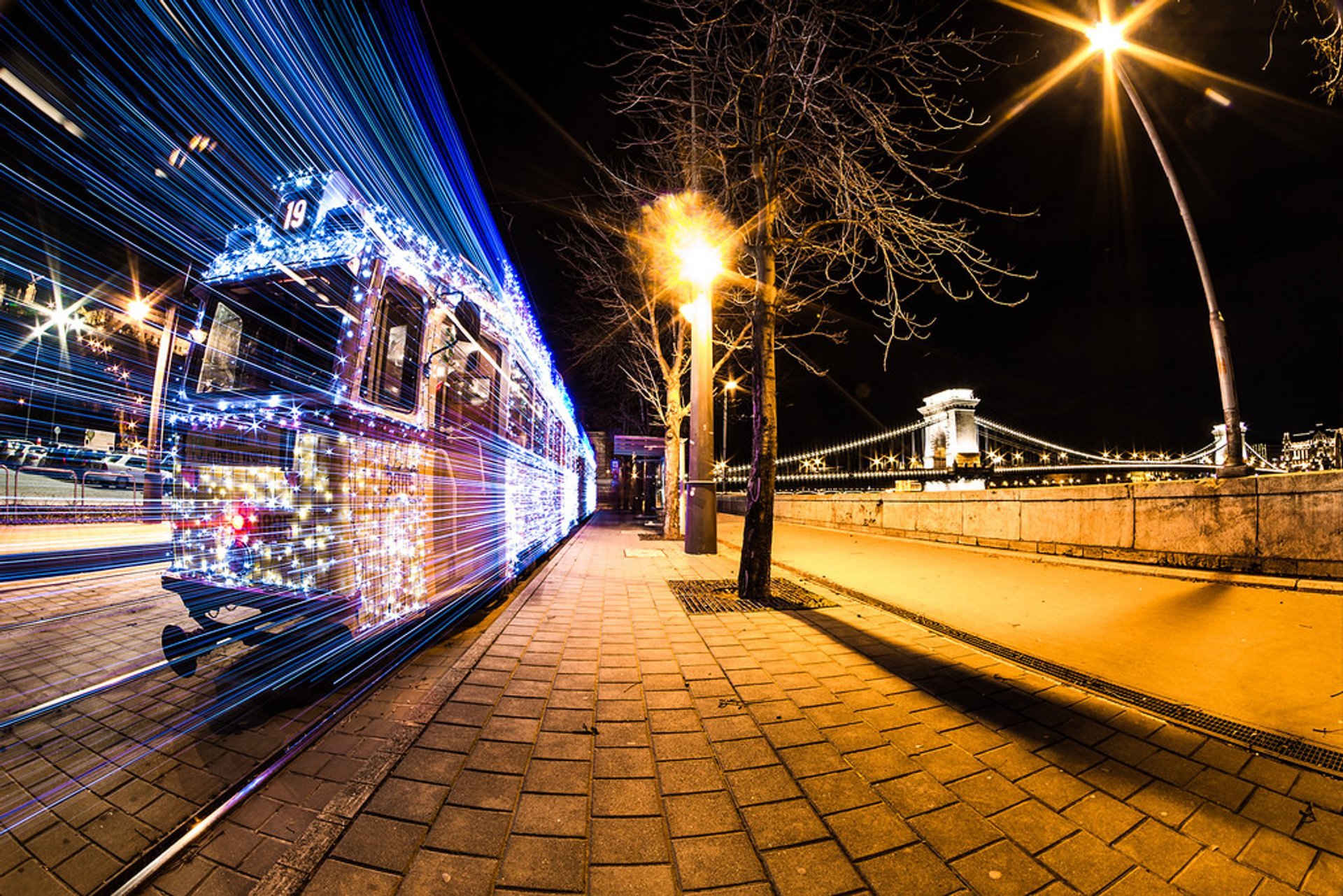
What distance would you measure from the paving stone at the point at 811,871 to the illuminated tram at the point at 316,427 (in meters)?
2.86

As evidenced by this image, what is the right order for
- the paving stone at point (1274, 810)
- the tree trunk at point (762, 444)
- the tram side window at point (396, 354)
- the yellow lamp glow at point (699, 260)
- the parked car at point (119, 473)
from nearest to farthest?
the paving stone at point (1274, 810)
the tram side window at point (396, 354)
the tree trunk at point (762, 444)
the yellow lamp glow at point (699, 260)
the parked car at point (119, 473)

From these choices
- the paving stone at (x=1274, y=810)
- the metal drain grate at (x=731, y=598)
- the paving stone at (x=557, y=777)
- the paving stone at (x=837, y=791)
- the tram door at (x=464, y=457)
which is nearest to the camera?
the paving stone at (x=1274, y=810)

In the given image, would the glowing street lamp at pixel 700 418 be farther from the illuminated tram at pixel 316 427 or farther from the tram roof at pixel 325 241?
the tram roof at pixel 325 241

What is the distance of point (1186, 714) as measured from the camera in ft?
9.13

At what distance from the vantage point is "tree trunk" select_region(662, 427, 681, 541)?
12.4 m

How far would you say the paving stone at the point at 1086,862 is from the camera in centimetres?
166

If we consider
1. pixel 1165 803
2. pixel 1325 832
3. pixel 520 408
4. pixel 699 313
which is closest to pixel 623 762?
pixel 1165 803

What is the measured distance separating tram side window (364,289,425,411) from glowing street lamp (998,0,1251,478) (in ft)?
21.8

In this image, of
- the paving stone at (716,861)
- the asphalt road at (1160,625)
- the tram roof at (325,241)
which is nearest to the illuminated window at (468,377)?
the tram roof at (325,241)

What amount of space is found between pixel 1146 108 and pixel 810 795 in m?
11.4

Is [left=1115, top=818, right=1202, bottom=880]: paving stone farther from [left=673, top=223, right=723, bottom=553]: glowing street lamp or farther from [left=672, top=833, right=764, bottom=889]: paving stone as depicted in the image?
[left=673, top=223, right=723, bottom=553]: glowing street lamp

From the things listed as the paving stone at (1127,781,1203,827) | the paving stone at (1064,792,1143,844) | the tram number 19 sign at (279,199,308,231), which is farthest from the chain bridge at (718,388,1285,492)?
the tram number 19 sign at (279,199,308,231)

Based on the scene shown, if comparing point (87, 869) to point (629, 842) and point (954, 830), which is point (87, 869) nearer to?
point (629, 842)

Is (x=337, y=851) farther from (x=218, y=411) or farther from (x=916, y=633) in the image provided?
(x=916, y=633)
